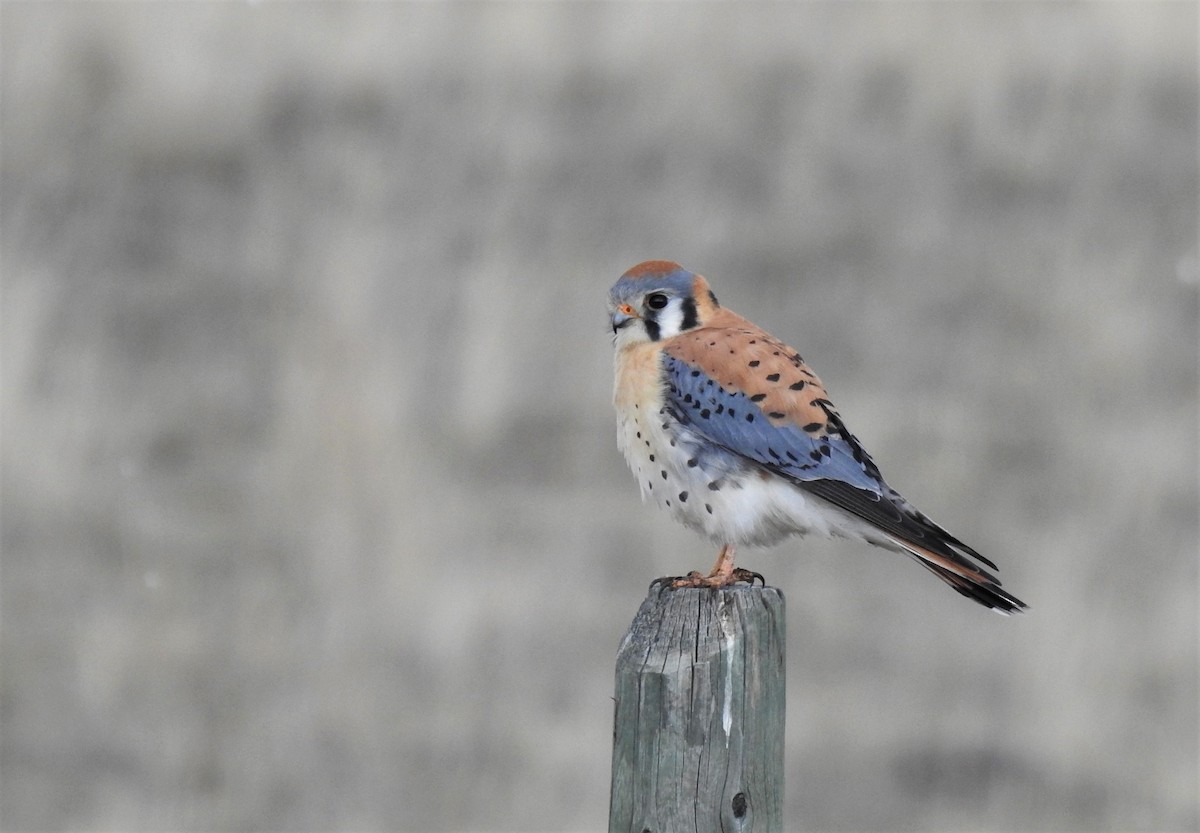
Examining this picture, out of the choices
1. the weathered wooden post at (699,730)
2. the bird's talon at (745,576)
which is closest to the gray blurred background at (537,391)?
the bird's talon at (745,576)

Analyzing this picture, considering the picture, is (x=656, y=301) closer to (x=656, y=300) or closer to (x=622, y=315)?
(x=656, y=300)

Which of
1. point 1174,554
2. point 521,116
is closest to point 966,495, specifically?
point 1174,554

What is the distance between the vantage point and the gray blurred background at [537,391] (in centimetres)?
769

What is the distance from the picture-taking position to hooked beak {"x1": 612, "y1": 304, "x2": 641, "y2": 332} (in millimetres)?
4754

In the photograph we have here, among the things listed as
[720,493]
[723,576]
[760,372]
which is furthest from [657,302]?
[723,576]

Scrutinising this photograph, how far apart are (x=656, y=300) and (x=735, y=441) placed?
516 millimetres

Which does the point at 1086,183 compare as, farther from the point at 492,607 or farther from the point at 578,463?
the point at 492,607

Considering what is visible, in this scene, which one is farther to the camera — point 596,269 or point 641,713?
point 596,269

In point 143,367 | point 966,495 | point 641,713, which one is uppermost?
point 143,367

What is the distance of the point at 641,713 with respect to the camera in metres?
3.41

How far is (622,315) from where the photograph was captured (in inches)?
188

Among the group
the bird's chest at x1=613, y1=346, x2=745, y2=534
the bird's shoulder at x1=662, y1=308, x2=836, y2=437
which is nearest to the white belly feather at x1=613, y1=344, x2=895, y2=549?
the bird's chest at x1=613, y1=346, x2=745, y2=534

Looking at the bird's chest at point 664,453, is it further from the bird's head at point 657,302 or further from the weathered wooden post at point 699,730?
the weathered wooden post at point 699,730

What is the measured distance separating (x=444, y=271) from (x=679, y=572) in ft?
6.44
